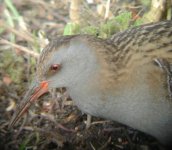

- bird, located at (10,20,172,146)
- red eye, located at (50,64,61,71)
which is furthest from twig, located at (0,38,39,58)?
red eye, located at (50,64,61,71)

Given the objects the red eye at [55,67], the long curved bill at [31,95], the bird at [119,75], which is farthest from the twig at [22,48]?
the red eye at [55,67]

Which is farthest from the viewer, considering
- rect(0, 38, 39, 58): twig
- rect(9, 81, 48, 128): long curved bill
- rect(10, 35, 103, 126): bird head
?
rect(0, 38, 39, 58): twig

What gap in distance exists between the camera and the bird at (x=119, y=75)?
4.03 meters

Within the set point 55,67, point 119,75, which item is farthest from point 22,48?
point 119,75

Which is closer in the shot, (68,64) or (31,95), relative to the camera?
(68,64)

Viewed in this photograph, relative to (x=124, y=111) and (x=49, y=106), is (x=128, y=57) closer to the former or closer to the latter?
(x=124, y=111)

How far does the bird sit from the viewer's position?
403cm

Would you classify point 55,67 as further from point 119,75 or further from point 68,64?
point 119,75

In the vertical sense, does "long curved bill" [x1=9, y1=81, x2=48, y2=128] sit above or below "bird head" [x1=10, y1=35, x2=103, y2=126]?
below

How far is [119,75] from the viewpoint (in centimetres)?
411

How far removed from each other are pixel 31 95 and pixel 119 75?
0.75 meters

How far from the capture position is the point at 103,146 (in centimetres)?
457

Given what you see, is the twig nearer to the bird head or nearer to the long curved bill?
the long curved bill

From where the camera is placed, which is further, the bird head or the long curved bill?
the long curved bill
